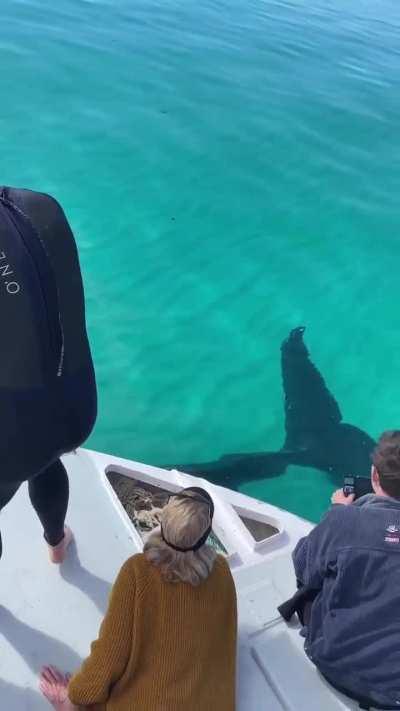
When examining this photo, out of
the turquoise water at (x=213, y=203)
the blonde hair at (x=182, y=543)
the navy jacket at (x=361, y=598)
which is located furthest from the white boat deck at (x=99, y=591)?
the turquoise water at (x=213, y=203)

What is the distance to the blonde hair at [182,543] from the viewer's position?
2.10m

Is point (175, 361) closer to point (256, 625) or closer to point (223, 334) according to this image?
point (223, 334)

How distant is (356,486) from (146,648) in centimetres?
135

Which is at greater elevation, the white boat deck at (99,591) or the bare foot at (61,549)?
the bare foot at (61,549)

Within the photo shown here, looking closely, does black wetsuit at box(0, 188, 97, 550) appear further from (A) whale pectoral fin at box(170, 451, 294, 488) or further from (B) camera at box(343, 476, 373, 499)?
(A) whale pectoral fin at box(170, 451, 294, 488)

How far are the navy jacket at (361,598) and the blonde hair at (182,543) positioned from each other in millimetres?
521

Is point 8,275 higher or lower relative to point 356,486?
higher

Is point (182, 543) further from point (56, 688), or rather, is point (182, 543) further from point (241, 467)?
point (241, 467)

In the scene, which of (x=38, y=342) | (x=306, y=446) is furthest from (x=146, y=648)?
(x=306, y=446)

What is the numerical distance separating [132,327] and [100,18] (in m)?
8.36

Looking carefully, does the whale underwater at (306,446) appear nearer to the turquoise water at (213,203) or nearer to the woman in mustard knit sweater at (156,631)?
the turquoise water at (213,203)

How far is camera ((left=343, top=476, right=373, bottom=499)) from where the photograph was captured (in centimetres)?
308

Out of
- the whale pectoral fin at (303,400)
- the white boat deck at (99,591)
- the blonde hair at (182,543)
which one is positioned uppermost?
the blonde hair at (182,543)

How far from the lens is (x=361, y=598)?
7.89 feet
